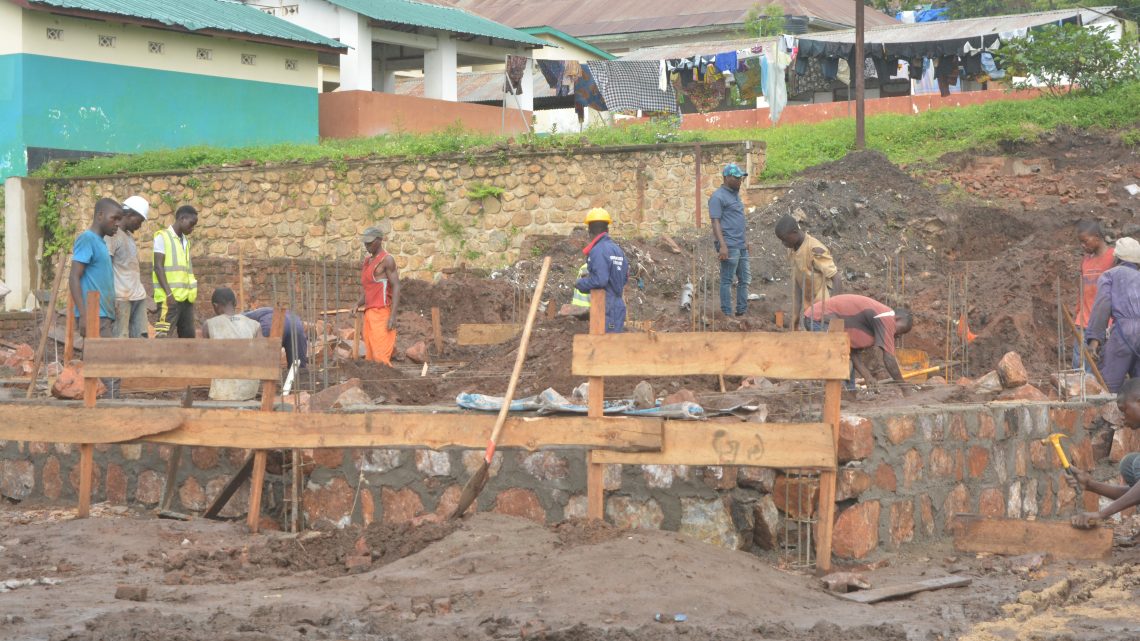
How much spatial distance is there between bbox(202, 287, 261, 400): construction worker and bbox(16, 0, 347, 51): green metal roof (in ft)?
46.4

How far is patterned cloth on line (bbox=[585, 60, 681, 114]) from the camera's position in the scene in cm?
2481

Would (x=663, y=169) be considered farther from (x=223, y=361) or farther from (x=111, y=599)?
(x=111, y=599)

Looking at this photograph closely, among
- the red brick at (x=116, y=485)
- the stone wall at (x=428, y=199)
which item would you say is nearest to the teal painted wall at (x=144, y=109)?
the stone wall at (x=428, y=199)

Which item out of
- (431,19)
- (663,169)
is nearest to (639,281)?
(663,169)

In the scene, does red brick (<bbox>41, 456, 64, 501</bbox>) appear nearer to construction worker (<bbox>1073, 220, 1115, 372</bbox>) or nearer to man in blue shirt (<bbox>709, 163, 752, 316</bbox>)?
man in blue shirt (<bbox>709, 163, 752, 316</bbox>)

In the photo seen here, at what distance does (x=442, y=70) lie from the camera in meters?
27.7

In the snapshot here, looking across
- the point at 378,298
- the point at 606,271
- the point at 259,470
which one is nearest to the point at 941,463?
the point at 606,271

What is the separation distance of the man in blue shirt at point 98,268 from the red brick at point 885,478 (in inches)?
194

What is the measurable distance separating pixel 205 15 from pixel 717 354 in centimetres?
2036

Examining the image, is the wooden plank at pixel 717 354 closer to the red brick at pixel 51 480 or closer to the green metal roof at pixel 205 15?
the red brick at pixel 51 480

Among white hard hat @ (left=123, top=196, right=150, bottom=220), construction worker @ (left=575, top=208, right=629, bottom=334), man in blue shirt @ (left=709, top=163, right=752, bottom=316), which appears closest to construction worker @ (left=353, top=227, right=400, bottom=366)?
white hard hat @ (left=123, top=196, right=150, bottom=220)

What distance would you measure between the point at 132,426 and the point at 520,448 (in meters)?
2.15

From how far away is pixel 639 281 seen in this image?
1606 centimetres

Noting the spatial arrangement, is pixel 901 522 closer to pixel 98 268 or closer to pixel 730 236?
pixel 98 268
